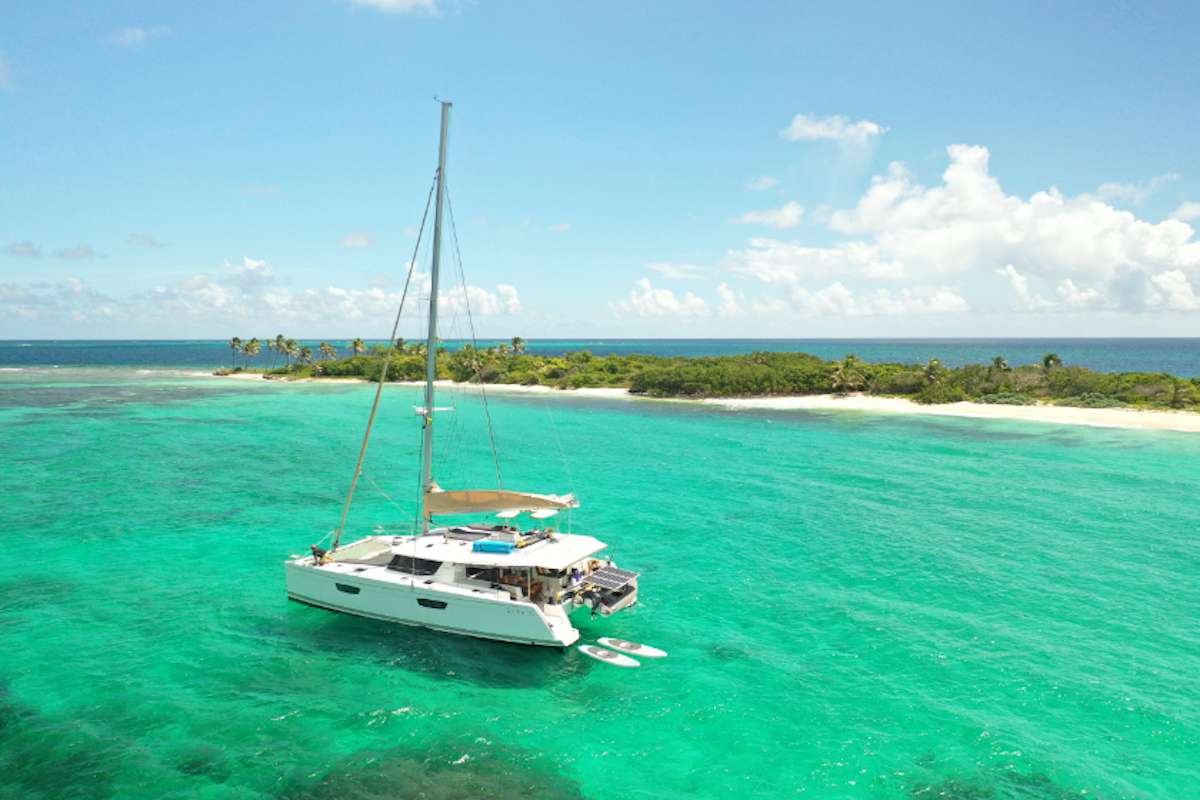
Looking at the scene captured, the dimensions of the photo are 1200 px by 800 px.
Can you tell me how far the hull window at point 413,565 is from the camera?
21.4 meters

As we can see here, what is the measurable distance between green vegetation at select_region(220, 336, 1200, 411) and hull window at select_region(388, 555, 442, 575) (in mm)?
61876

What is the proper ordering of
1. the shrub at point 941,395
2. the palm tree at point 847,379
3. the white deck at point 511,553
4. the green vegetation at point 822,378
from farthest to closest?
the palm tree at point 847,379 < the shrub at point 941,395 < the green vegetation at point 822,378 < the white deck at point 511,553

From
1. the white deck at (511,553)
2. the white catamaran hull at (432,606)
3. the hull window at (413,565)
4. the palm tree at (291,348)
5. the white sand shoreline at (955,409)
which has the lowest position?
the white catamaran hull at (432,606)

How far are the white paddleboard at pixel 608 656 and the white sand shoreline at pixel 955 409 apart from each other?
66.0m

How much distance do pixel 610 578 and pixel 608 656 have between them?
2410 mm

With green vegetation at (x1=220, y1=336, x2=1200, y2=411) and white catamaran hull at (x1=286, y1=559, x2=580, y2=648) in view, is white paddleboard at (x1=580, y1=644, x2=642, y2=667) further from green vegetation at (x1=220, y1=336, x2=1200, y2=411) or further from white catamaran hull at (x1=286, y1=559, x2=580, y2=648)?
green vegetation at (x1=220, y1=336, x2=1200, y2=411)

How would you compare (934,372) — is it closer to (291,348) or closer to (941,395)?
(941,395)

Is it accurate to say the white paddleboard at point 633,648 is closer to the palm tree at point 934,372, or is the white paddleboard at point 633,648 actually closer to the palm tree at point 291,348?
the palm tree at point 934,372

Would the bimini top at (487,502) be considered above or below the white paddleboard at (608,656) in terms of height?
above

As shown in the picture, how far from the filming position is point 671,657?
67.2 feet

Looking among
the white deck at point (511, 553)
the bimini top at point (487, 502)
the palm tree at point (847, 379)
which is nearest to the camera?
the white deck at point (511, 553)

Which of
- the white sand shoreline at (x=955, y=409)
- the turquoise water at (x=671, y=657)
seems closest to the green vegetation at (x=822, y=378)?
the white sand shoreline at (x=955, y=409)

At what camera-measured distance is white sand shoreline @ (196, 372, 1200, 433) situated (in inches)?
2687

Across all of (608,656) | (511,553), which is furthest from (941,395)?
(511,553)
